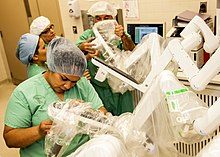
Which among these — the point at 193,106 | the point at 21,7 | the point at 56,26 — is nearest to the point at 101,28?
the point at 193,106

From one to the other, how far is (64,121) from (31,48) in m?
1.07

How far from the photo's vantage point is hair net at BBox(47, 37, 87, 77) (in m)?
1.43

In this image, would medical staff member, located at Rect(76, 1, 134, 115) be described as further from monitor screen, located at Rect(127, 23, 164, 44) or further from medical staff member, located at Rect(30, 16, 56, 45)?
medical staff member, located at Rect(30, 16, 56, 45)

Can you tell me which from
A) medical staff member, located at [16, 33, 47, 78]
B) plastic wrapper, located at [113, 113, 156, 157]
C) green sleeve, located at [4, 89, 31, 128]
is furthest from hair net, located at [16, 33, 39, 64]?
plastic wrapper, located at [113, 113, 156, 157]

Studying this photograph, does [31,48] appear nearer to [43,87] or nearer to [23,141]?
[43,87]

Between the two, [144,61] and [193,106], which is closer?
[193,106]

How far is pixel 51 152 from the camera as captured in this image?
1167 mm

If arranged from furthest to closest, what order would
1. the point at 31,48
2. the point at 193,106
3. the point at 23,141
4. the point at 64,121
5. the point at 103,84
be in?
1. the point at 103,84
2. the point at 31,48
3. the point at 23,141
4. the point at 64,121
5. the point at 193,106

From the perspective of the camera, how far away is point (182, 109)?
848mm

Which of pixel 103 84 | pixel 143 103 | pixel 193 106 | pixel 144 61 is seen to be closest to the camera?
pixel 193 106

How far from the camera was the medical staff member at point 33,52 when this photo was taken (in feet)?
6.64

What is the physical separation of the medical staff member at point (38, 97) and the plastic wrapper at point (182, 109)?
0.67 m

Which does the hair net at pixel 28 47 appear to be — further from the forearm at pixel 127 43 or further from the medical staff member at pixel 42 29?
the forearm at pixel 127 43

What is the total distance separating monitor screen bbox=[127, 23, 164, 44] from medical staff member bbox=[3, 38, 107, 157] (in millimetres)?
1033
